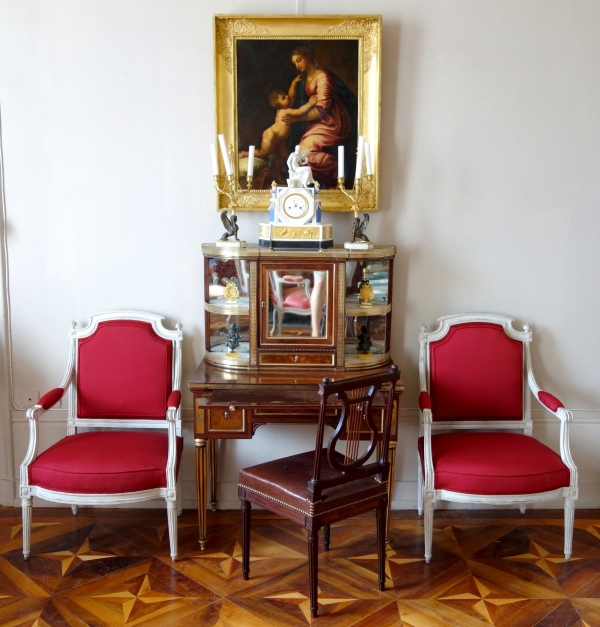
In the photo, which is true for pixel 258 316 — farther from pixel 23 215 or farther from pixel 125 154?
pixel 23 215

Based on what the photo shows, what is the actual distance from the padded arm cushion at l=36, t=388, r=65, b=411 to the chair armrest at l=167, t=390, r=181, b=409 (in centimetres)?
59

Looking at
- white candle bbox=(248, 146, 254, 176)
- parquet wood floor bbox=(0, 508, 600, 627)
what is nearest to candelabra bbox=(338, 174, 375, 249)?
white candle bbox=(248, 146, 254, 176)

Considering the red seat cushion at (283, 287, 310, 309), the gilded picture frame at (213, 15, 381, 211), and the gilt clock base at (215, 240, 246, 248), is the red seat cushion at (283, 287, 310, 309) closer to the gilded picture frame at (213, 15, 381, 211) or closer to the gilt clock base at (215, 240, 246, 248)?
the gilt clock base at (215, 240, 246, 248)

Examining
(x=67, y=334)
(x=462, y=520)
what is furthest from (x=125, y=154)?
(x=462, y=520)

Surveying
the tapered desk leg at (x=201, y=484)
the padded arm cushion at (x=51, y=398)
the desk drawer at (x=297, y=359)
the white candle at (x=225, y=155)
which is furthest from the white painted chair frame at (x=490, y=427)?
the padded arm cushion at (x=51, y=398)

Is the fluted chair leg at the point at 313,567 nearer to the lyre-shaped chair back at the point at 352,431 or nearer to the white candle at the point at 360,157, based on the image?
the lyre-shaped chair back at the point at 352,431

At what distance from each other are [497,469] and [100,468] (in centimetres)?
189

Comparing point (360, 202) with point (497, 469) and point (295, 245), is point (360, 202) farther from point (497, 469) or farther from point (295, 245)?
point (497, 469)

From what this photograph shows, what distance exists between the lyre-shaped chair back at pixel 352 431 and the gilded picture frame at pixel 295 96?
126 cm

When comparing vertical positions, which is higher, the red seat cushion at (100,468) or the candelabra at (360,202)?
the candelabra at (360,202)

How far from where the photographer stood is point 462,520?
13.6ft

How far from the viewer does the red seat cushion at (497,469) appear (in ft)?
11.6

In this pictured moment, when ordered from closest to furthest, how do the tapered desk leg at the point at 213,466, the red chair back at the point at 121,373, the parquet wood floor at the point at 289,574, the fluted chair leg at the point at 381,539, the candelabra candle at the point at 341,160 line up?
1. the parquet wood floor at the point at 289,574
2. the fluted chair leg at the point at 381,539
3. the candelabra candle at the point at 341,160
4. the red chair back at the point at 121,373
5. the tapered desk leg at the point at 213,466

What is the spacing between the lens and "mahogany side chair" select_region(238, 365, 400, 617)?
3.06 m
